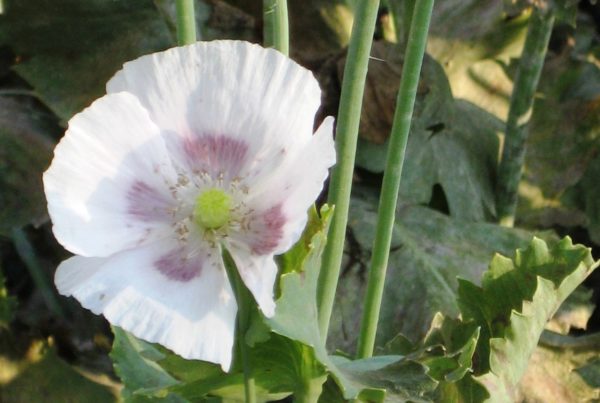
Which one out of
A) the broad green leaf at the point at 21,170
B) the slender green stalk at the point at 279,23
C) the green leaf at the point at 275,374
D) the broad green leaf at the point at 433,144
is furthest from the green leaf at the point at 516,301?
the broad green leaf at the point at 21,170

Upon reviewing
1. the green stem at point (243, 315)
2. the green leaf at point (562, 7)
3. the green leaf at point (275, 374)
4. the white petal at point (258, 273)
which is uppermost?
the green leaf at point (562, 7)

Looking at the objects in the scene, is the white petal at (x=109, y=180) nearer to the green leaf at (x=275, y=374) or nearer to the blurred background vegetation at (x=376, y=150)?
the green leaf at (x=275, y=374)

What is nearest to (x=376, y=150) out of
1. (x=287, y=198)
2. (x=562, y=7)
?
(x=562, y=7)

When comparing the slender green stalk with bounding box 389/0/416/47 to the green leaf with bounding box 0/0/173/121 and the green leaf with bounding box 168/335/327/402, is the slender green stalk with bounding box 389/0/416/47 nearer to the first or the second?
the green leaf with bounding box 0/0/173/121

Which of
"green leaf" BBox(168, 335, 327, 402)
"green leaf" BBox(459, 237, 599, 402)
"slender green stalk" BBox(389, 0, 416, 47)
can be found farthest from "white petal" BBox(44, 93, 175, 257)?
"slender green stalk" BBox(389, 0, 416, 47)

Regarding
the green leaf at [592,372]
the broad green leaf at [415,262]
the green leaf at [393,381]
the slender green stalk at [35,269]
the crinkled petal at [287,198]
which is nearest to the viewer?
the crinkled petal at [287,198]

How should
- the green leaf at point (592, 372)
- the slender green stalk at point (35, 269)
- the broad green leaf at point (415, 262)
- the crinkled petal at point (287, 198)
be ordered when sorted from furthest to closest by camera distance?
1. the slender green stalk at point (35, 269)
2. the broad green leaf at point (415, 262)
3. the green leaf at point (592, 372)
4. the crinkled petal at point (287, 198)
